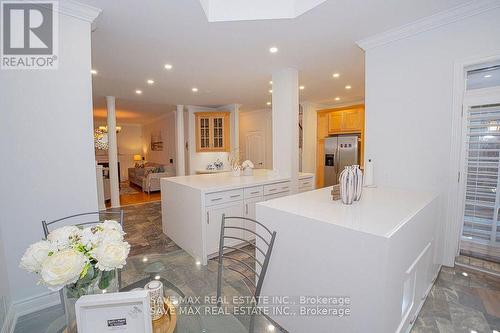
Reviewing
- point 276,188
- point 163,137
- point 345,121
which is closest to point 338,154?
point 345,121

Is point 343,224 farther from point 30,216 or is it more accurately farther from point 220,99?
point 220,99

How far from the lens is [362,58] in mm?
3047

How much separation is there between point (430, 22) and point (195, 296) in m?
3.05

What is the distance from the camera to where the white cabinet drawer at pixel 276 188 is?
121 inches

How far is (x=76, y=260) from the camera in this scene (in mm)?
664

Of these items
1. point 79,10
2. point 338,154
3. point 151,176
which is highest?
point 79,10

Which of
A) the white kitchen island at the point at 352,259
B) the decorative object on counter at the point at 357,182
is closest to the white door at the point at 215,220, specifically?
the white kitchen island at the point at 352,259

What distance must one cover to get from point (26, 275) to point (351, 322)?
238cm

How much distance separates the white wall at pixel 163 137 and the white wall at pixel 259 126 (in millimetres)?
2349

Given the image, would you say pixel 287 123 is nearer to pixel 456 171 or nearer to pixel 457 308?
pixel 456 171

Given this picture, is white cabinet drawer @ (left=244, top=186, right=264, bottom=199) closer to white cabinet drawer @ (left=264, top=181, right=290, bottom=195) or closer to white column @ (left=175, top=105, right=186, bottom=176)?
white cabinet drawer @ (left=264, top=181, right=290, bottom=195)

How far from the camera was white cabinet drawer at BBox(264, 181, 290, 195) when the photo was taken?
3.08m

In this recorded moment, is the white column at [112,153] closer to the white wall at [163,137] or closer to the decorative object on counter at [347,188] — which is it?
the white wall at [163,137]

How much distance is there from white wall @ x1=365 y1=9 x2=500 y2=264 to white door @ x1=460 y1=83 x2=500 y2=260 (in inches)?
7.2
